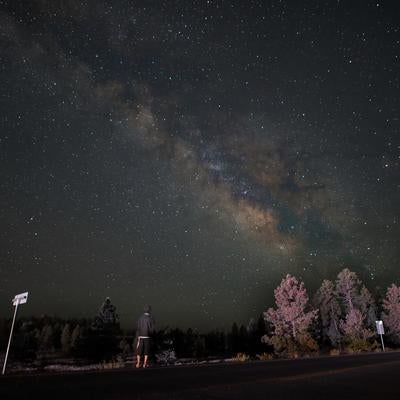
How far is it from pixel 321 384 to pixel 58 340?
→ 126 meters

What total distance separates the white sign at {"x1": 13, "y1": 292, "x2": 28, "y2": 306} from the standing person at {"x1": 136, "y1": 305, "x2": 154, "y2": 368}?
14.3 feet

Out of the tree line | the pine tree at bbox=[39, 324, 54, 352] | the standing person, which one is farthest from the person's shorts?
the pine tree at bbox=[39, 324, 54, 352]

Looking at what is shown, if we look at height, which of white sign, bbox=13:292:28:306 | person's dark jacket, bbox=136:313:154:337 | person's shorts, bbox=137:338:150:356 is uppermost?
white sign, bbox=13:292:28:306

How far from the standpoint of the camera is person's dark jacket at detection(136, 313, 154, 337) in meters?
15.1

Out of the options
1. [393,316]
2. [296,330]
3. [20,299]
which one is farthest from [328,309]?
[20,299]

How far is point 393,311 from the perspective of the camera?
182ft

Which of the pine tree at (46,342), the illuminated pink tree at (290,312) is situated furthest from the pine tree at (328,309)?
the pine tree at (46,342)

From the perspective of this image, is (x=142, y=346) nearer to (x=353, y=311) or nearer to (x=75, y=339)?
(x=353, y=311)

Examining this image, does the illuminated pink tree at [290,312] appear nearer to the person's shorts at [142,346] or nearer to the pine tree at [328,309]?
the pine tree at [328,309]

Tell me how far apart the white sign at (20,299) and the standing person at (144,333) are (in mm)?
4349

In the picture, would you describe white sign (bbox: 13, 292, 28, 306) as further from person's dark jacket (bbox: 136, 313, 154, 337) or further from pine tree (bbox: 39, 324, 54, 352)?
pine tree (bbox: 39, 324, 54, 352)

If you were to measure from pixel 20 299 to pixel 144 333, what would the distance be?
192 inches

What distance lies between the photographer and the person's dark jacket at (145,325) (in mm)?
15086

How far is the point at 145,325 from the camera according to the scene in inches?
595
